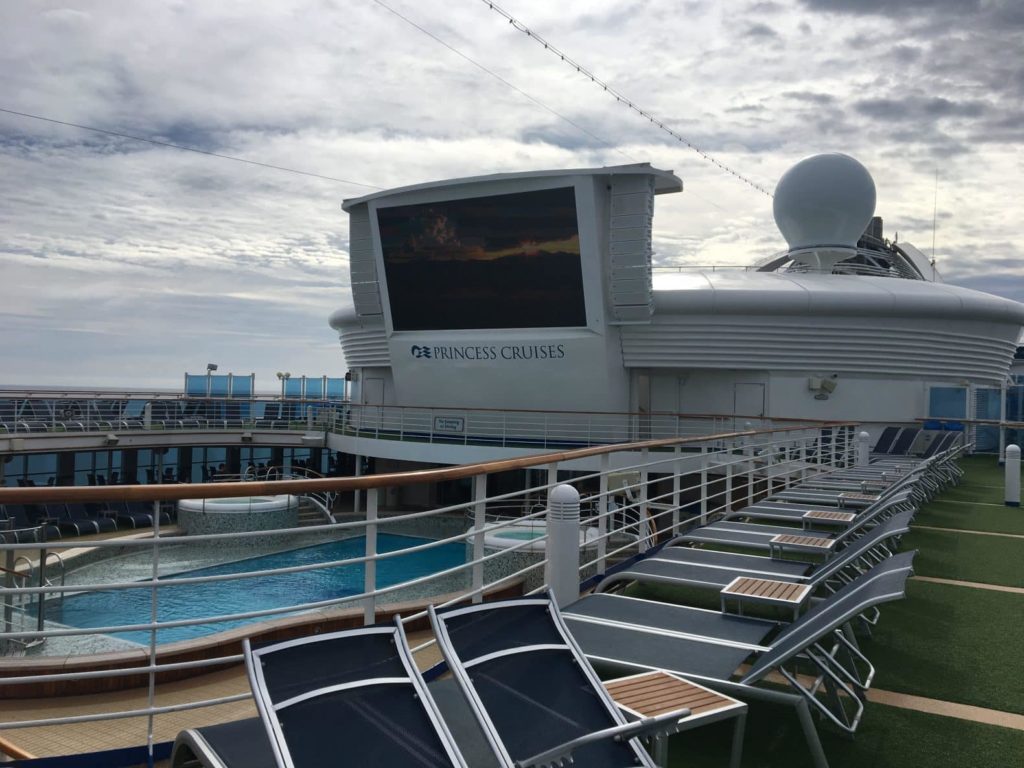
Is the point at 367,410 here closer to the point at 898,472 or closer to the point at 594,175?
the point at 594,175

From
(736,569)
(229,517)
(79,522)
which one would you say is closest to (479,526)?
(736,569)

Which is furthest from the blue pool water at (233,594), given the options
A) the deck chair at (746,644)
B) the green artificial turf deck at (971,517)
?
the green artificial turf deck at (971,517)

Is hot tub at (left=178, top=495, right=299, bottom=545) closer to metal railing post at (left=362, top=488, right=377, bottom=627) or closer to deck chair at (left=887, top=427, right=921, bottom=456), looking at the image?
deck chair at (left=887, top=427, right=921, bottom=456)

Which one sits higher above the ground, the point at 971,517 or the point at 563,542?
the point at 563,542

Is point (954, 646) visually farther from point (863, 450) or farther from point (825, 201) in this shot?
point (825, 201)

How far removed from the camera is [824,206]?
84.0ft

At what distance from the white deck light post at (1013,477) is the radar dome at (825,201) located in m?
16.3

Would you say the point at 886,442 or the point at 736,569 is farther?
the point at 886,442

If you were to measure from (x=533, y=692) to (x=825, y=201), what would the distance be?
1020 inches

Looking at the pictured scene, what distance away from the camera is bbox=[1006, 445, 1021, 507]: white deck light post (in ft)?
35.8

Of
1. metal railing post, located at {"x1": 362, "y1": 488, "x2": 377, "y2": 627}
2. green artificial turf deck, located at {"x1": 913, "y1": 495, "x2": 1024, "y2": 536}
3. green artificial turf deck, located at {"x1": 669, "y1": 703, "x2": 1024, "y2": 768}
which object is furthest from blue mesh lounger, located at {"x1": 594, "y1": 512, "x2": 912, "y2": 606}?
green artificial turf deck, located at {"x1": 913, "y1": 495, "x2": 1024, "y2": 536}

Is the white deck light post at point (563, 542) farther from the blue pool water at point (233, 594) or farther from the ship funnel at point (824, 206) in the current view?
the ship funnel at point (824, 206)

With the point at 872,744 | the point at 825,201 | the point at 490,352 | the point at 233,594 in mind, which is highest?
the point at 825,201

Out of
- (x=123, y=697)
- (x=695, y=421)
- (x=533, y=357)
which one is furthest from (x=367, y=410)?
(x=123, y=697)
